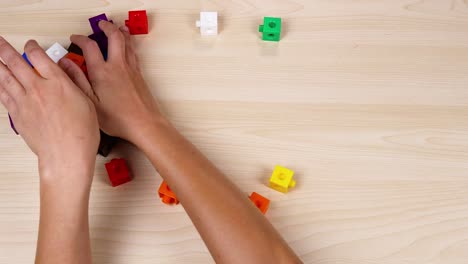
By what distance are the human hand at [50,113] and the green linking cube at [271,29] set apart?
0.37m

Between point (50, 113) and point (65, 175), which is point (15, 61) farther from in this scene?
point (65, 175)

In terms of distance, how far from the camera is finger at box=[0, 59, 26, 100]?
26.9 inches

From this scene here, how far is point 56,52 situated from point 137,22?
0.16 meters

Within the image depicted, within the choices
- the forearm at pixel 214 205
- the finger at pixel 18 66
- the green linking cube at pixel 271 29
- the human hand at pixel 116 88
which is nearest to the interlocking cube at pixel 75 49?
the human hand at pixel 116 88

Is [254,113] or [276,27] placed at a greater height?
[276,27]

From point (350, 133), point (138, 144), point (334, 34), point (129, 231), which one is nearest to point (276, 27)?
point (334, 34)

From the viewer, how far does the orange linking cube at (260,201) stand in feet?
2.31

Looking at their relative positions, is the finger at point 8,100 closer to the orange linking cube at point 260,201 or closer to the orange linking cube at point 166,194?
the orange linking cube at point 166,194

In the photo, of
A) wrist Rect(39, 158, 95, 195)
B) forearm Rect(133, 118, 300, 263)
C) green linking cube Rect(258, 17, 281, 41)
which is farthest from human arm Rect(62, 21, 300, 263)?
green linking cube Rect(258, 17, 281, 41)

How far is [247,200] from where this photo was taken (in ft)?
2.15

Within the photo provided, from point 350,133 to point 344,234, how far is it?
0.61ft

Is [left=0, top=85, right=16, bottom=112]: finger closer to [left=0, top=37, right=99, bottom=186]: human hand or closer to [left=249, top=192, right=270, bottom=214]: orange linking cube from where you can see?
[left=0, top=37, right=99, bottom=186]: human hand

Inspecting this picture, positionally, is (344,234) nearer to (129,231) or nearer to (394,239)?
(394,239)

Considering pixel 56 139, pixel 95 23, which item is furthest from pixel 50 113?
pixel 95 23
